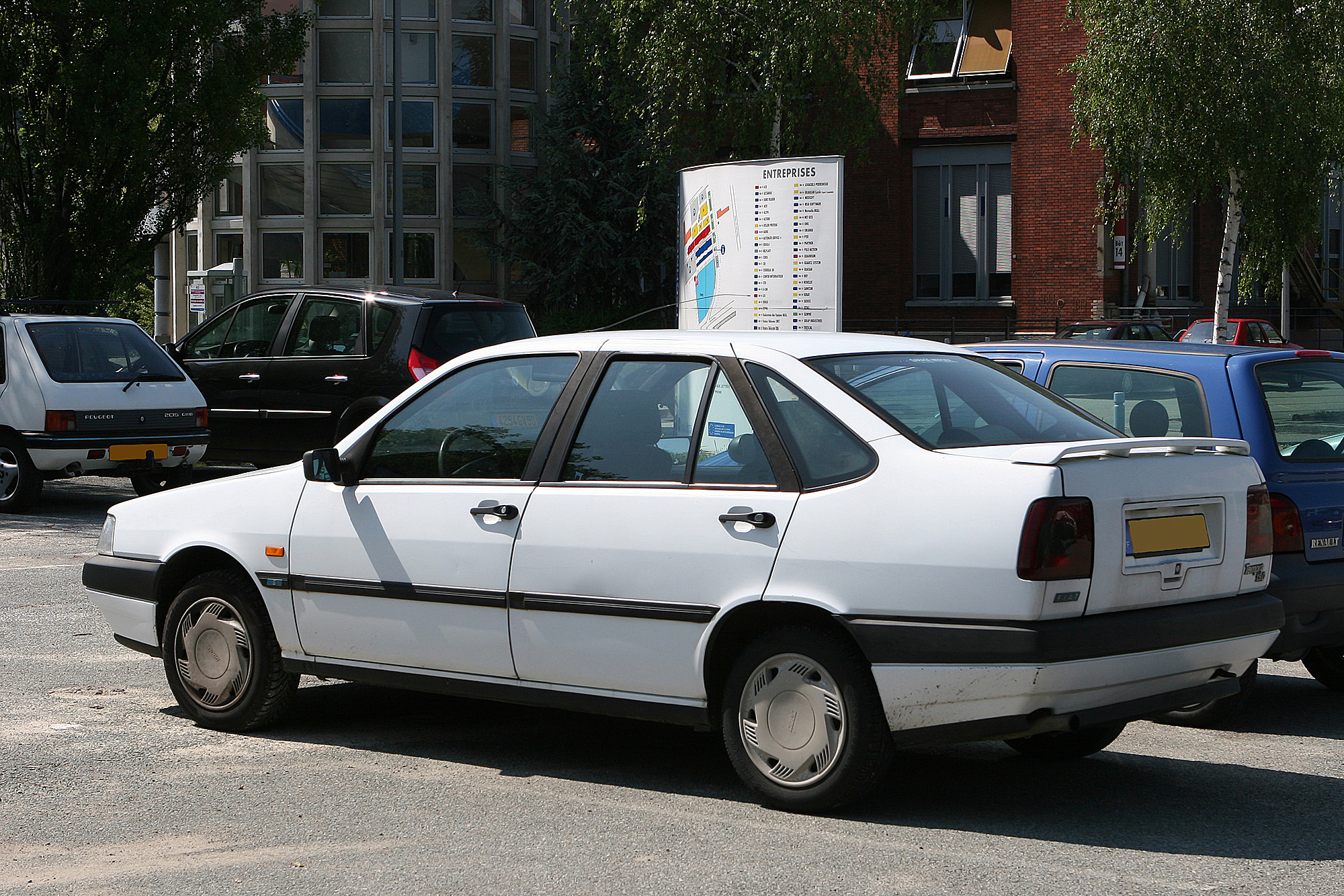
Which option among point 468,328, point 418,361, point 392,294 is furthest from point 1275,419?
point 392,294

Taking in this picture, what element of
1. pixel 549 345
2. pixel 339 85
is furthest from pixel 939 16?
pixel 549 345

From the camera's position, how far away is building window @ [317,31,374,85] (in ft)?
144

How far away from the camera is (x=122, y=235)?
22859 mm

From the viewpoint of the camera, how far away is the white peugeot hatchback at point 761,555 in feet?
15.0

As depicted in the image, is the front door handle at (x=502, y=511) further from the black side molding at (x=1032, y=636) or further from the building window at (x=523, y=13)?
the building window at (x=523, y=13)

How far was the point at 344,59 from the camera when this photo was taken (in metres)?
43.9

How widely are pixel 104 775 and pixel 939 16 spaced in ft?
102

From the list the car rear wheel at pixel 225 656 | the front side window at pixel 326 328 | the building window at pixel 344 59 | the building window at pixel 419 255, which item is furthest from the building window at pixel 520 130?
the car rear wheel at pixel 225 656

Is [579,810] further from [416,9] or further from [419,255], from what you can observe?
[416,9]

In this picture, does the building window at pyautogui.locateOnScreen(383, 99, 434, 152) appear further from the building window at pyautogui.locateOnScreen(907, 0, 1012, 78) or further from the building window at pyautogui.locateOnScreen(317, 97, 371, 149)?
the building window at pyautogui.locateOnScreen(907, 0, 1012, 78)

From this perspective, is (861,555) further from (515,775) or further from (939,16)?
(939,16)

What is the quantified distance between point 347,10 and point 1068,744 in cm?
4170

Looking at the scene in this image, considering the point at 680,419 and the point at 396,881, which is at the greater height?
the point at 680,419

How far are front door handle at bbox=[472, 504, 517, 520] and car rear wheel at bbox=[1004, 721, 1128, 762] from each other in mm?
1981
